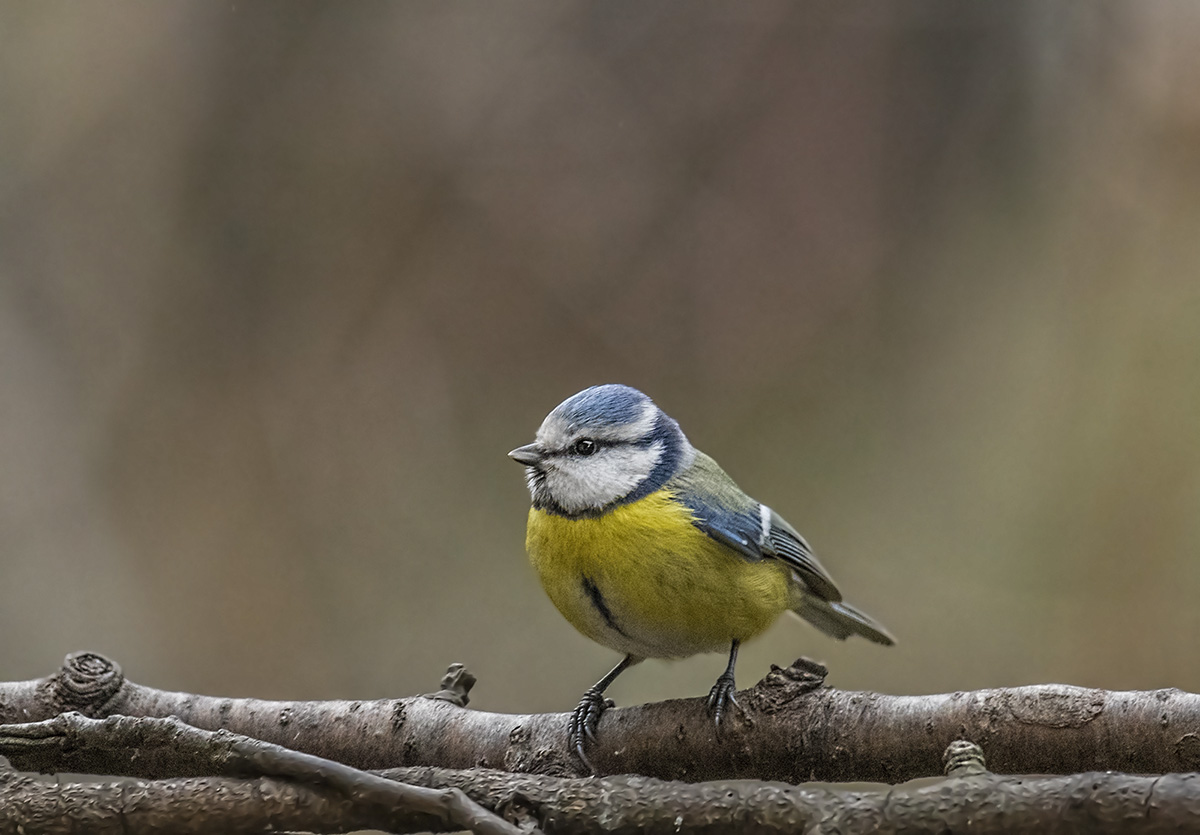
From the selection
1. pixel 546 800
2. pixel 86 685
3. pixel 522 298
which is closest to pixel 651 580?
pixel 546 800

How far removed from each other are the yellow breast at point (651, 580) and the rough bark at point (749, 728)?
19 cm

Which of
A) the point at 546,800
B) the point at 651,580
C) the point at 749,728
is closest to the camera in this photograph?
the point at 546,800

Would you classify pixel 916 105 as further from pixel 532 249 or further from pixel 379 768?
pixel 379 768

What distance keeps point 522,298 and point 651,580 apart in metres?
2.25

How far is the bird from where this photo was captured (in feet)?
6.14

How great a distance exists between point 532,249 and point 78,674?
2491 mm

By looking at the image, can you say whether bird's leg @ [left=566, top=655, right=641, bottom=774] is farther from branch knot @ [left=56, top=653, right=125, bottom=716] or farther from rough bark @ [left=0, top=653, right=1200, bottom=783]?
branch knot @ [left=56, top=653, right=125, bottom=716]

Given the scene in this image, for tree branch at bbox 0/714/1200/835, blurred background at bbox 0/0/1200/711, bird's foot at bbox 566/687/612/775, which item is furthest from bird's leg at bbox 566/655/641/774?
blurred background at bbox 0/0/1200/711

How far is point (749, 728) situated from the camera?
1564 millimetres

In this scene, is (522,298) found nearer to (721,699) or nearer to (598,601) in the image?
(598,601)

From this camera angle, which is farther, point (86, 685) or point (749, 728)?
point (86, 685)

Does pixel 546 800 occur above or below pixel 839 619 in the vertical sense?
below

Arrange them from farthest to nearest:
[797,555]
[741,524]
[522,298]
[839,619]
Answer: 1. [522,298]
2. [839,619]
3. [797,555]
4. [741,524]

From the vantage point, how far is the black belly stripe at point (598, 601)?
6.22 feet
